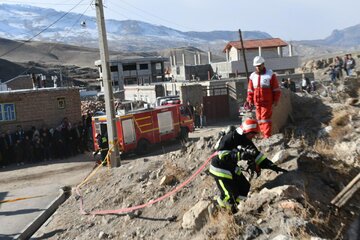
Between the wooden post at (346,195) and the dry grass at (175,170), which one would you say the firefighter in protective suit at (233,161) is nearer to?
the wooden post at (346,195)

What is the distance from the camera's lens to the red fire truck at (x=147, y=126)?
2136 cm

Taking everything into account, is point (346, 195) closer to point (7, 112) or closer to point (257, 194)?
point (257, 194)

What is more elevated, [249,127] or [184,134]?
[249,127]

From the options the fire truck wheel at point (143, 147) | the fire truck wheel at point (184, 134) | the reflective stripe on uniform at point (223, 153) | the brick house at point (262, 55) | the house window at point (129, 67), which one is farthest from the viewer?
the house window at point (129, 67)

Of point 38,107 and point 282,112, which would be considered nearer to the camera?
point 282,112

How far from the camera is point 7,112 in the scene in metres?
24.0

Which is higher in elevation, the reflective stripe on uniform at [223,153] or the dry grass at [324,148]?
the reflective stripe on uniform at [223,153]

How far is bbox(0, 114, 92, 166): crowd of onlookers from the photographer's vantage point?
22.7m

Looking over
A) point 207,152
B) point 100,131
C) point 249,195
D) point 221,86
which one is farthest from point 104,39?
point 221,86

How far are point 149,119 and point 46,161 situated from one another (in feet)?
18.6

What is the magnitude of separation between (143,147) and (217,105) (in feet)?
38.1

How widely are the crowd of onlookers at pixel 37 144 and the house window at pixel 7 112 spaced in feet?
2.72

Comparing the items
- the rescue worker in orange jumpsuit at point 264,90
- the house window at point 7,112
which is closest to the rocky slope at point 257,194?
the rescue worker in orange jumpsuit at point 264,90

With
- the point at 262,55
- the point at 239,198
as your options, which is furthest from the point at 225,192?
the point at 262,55
